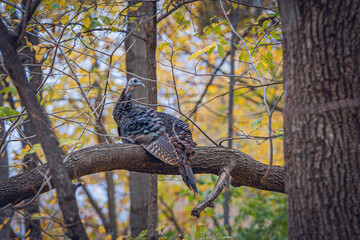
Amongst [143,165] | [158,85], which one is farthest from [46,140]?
[158,85]

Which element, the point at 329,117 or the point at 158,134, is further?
the point at 158,134

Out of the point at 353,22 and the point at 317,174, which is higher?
the point at 353,22

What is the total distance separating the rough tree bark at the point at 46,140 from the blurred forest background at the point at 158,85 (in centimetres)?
50

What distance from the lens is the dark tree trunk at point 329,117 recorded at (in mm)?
2037

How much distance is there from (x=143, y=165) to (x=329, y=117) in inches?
76.2

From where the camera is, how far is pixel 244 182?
3.61 m

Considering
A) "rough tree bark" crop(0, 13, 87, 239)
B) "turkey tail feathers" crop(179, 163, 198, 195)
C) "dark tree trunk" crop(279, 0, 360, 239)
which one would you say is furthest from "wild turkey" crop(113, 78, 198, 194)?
"dark tree trunk" crop(279, 0, 360, 239)

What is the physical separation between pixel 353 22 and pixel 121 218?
943 centimetres

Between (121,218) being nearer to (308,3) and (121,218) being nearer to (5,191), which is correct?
(5,191)

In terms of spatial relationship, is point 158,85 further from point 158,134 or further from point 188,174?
point 188,174

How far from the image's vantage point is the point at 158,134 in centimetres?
388

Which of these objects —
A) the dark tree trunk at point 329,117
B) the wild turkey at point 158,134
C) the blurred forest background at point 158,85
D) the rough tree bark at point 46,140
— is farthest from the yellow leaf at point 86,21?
the dark tree trunk at point 329,117

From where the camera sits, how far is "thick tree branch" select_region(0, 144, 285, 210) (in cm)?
283

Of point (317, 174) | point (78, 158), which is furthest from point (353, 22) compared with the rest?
point (78, 158)
